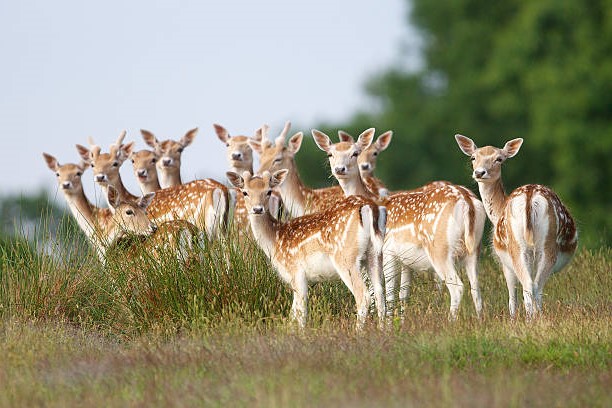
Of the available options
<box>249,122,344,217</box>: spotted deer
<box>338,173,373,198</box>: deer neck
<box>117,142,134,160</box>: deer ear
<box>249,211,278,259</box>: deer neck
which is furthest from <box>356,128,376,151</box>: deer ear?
<box>117,142,134,160</box>: deer ear

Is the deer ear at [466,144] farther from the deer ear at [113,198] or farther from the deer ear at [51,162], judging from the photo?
the deer ear at [51,162]

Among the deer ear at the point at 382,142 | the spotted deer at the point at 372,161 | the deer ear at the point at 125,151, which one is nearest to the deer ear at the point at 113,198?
the deer ear at the point at 125,151

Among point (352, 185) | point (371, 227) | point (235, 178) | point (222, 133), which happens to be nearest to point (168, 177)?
point (222, 133)

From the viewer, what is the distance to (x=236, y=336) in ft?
23.0

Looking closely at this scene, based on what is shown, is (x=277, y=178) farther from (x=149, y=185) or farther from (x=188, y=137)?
(x=188, y=137)

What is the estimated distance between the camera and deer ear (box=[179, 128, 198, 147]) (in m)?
11.8

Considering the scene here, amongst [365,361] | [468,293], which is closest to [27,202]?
[468,293]

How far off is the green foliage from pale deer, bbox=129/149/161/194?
11.1 m

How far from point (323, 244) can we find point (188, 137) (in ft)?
13.7

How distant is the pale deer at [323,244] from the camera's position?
26.1 feet

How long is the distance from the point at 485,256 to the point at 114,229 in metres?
4.35

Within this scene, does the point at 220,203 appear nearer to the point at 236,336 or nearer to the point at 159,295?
the point at 159,295

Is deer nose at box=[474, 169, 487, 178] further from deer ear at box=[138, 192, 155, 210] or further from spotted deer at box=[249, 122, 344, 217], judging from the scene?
deer ear at box=[138, 192, 155, 210]

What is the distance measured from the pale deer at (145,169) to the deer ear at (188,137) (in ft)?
1.40
